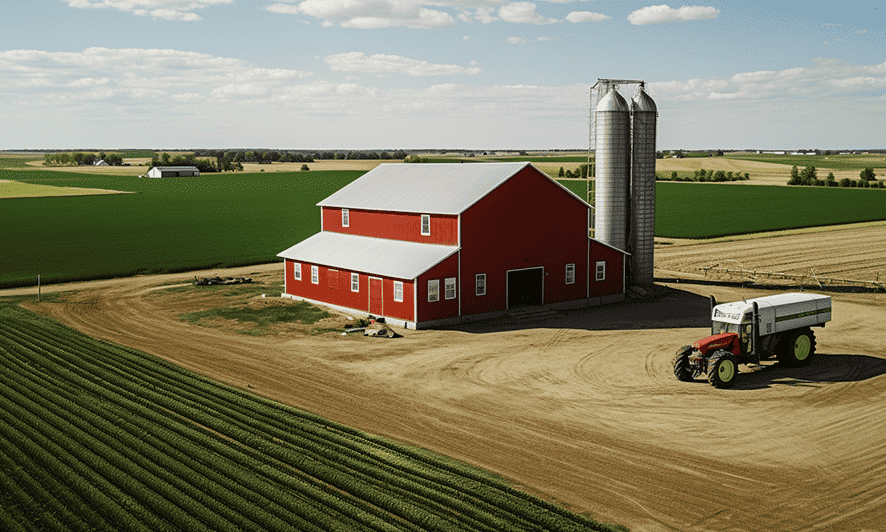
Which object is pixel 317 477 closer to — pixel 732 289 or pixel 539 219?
pixel 539 219

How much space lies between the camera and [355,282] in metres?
44.2

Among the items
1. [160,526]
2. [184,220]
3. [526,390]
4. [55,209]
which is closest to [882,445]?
[526,390]

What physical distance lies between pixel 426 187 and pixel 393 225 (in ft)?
10.7

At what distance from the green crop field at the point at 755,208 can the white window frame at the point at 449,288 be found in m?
44.6

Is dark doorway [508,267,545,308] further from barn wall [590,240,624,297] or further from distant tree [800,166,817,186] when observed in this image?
distant tree [800,166,817,186]

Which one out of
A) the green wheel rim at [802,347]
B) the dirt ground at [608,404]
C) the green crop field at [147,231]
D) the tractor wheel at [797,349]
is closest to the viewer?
the dirt ground at [608,404]

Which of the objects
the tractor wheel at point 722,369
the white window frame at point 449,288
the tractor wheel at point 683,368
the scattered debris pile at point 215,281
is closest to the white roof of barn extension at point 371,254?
the white window frame at point 449,288

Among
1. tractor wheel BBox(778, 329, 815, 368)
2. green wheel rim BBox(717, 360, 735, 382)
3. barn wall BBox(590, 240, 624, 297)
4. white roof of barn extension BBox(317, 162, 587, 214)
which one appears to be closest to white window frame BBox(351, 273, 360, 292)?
white roof of barn extension BBox(317, 162, 587, 214)

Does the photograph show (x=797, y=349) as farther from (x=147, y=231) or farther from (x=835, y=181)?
(x=835, y=181)

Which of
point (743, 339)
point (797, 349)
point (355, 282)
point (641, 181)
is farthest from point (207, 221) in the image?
point (797, 349)

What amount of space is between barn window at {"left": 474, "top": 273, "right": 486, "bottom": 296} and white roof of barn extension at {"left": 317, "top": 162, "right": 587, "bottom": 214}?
3.68 meters

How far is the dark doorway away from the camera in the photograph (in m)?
45.2

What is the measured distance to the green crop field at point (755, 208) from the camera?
87.0m

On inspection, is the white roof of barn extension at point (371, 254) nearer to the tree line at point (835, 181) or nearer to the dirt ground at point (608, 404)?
the dirt ground at point (608, 404)
